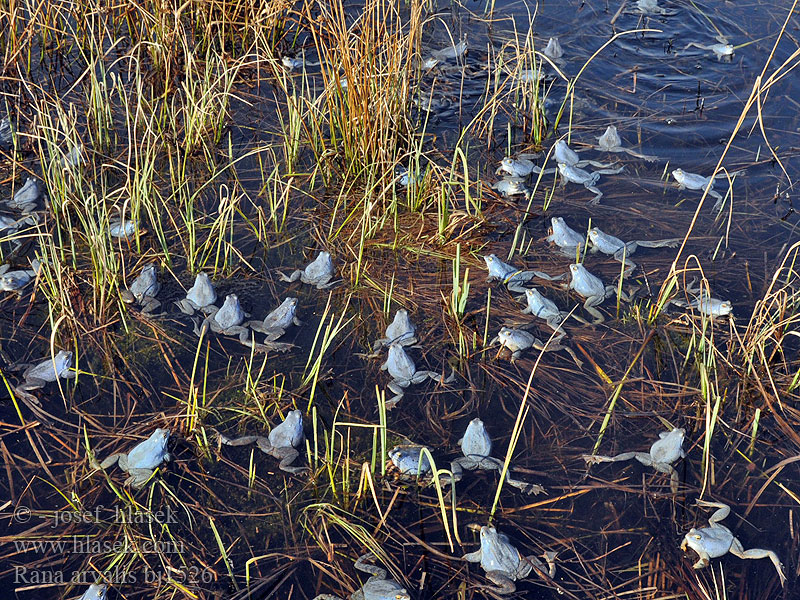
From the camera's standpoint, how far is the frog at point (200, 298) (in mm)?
4301

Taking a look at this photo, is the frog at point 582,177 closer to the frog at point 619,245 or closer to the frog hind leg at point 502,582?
the frog at point 619,245

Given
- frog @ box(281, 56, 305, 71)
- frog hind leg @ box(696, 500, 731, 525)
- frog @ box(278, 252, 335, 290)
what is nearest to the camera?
frog hind leg @ box(696, 500, 731, 525)

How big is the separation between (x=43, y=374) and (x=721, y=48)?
6023mm

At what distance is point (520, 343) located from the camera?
4.13 metres

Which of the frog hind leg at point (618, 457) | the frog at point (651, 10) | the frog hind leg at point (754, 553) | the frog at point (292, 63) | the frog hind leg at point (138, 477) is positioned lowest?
the frog hind leg at point (754, 553)

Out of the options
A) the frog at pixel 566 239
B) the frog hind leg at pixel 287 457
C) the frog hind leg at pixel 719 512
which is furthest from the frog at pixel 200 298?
the frog hind leg at pixel 719 512

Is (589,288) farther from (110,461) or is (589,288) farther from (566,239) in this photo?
(110,461)

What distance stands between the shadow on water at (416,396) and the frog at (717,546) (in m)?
0.05

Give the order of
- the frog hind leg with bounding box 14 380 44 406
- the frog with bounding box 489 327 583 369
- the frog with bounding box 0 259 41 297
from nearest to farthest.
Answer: the frog hind leg with bounding box 14 380 44 406 < the frog with bounding box 489 327 583 369 < the frog with bounding box 0 259 41 297

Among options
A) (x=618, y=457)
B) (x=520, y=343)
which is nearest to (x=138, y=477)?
(x=520, y=343)

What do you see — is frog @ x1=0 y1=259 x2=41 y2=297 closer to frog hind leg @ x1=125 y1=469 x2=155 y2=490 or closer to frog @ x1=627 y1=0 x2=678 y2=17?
frog hind leg @ x1=125 y1=469 x2=155 y2=490

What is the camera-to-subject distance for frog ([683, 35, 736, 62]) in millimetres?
6613

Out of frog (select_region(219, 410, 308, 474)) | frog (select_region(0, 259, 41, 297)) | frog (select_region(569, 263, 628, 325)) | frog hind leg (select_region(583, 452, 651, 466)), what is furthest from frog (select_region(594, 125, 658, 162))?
frog (select_region(0, 259, 41, 297))

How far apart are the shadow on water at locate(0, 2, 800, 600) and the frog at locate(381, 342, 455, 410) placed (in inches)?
2.8
